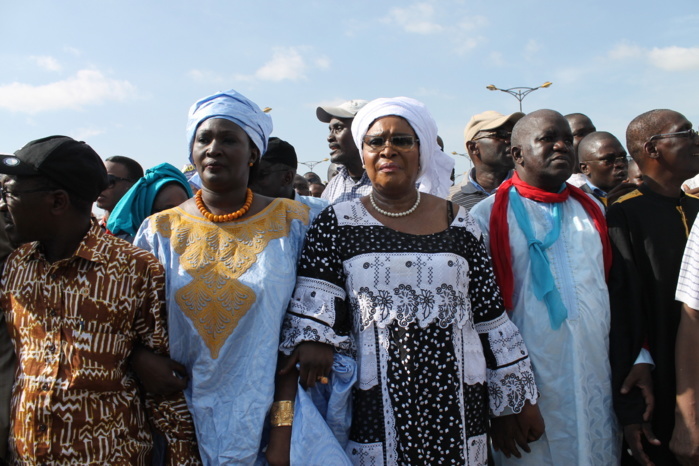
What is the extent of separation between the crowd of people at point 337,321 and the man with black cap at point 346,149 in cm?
152

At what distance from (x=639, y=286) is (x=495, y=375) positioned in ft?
3.29

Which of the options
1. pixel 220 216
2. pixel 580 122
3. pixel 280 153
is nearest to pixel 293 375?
pixel 220 216

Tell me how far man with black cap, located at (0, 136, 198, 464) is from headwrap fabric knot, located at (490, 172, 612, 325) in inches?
65.9

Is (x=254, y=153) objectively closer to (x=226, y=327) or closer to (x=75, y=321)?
(x=226, y=327)

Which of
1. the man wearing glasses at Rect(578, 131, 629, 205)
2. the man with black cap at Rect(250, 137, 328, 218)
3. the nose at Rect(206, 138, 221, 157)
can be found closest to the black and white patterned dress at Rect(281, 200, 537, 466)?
the nose at Rect(206, 138, 221, 157)

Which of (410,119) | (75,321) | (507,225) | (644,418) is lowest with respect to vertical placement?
(644,418)

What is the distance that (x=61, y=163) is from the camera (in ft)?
7.63

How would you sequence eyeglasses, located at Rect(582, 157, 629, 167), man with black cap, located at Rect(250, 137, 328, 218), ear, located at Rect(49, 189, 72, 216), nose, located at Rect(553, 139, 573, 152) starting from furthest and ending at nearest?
eyeglasses, located at Rect(582, 157, 629, 167) < man with black cap, located at Rect(250, 137, 328, 218) < nose, located at Rect(553, 139, 573, 152) < ear, located at Rect(49, 189, 72, 216)

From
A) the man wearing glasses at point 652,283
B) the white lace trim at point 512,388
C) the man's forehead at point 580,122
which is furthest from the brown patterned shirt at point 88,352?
the man's forehead at point 580,122

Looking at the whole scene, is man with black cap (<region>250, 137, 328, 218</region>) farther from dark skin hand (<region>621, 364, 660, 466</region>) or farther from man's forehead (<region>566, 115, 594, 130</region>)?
man's forehead (<region>566, 115, 594, 130</region>)

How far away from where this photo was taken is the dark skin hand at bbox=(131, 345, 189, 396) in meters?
2.41

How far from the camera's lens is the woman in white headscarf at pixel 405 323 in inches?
97.3

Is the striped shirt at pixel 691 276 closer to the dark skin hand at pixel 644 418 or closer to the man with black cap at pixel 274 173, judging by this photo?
the dark skin hand at pixel 644 418

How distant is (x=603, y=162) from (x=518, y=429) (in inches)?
Answer: 139
